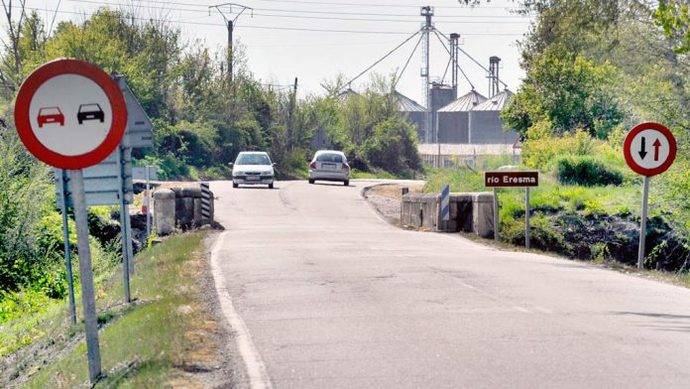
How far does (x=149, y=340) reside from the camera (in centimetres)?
979

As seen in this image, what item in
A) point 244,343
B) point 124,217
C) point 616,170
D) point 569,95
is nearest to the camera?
point 244,343

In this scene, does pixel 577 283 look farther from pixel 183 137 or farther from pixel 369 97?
pixel 369 97

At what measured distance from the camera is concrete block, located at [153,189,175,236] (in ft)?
83.3

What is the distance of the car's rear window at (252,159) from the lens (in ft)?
146

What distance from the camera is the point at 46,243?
81.3 ft

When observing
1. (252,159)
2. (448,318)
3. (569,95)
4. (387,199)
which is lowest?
(387,199)

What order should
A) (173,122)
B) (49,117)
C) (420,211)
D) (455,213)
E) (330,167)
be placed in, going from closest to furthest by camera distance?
(49,117)
(455,213)
(420,211)
(330,167)
(173,122)

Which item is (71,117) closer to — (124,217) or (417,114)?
(124,217)

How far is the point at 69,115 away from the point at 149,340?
2.42 m

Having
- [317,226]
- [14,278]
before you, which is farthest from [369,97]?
[14,278]

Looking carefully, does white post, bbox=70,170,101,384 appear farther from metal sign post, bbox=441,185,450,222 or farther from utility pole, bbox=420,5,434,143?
utility pole, bbox=420,5,434,143

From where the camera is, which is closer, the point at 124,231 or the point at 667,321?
the point at 667,321

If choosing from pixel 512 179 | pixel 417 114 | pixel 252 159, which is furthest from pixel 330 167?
pixel 417 114

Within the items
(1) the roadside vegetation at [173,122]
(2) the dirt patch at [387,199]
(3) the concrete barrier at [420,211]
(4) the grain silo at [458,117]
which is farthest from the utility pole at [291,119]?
(3) the concrete barrier at [420,211]
